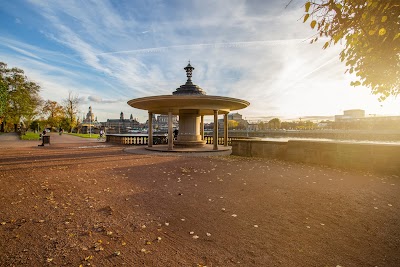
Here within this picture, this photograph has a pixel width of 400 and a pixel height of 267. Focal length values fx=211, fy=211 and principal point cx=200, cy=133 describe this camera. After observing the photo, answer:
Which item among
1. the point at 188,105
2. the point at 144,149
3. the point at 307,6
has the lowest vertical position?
the point at 144,149

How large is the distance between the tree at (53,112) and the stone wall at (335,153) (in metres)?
75.1

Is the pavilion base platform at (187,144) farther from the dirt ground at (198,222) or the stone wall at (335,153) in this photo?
the dirt ground at (198,222)

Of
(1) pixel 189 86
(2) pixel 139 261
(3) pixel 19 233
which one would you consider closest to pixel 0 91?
(1) pixel 189 86

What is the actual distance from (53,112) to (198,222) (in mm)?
Result: 83548

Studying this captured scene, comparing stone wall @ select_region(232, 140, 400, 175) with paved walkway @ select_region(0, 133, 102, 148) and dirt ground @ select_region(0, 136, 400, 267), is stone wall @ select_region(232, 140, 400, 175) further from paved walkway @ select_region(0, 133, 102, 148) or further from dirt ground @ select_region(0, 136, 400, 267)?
paved walkway @ select_region(0, 133, 102, 148)

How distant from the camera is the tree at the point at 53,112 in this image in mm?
69562

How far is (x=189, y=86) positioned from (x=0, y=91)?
2852cm

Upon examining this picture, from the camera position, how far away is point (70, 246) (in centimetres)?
339

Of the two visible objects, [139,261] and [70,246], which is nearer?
[139,261]

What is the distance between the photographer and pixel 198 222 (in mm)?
4383

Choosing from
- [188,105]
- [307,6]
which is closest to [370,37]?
[307,6]

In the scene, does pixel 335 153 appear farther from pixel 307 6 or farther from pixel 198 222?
pixel 198 222

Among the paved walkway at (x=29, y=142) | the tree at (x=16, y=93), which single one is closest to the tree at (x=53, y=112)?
the tree at (x=16, y=93)

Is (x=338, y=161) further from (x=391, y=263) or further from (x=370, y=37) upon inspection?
(x=391, y=263)
